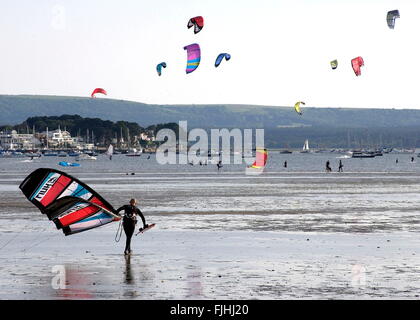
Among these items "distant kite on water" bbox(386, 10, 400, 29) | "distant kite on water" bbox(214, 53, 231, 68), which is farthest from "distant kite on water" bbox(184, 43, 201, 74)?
"distant kite on water" bbox(386, 10, 400, 29)

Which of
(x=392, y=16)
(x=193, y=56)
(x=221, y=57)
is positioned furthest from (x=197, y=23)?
(x=392, y=16)

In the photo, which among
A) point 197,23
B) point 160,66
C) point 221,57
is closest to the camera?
point 197,23

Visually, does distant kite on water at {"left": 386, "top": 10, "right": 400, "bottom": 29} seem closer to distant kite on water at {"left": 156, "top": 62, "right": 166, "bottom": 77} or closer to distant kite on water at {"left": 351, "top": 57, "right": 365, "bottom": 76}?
distant kite on water at {"left": 351, "top": 57, "right": 365, "bottom": 76}

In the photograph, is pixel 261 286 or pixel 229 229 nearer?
pixel 261 286

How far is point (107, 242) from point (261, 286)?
814 centimetres

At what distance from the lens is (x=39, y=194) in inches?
730

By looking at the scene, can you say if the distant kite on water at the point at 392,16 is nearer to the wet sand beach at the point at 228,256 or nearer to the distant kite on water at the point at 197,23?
the distant kite on water at the point at 197,23

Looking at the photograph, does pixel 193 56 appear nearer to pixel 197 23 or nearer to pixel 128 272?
pixel 197 23

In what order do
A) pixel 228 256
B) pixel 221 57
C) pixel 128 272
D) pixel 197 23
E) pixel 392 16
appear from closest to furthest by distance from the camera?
1. pixel 128 272
2. pixel 228 256
3. pixel 197 23
4. pixel 392 16
5. pixel 221 57

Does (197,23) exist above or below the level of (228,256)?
above

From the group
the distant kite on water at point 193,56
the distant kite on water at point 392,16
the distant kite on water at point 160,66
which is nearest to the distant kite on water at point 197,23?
the distant kite on water at point 193,56
